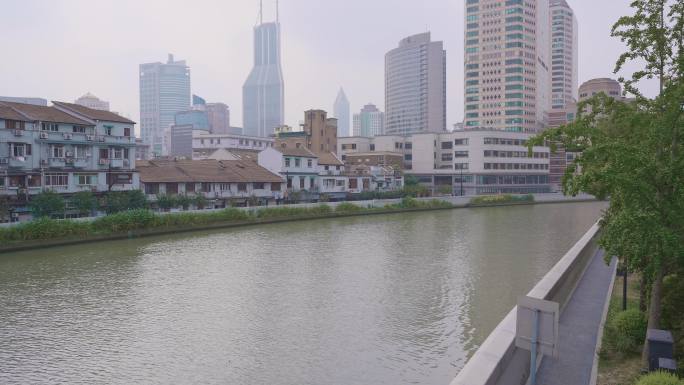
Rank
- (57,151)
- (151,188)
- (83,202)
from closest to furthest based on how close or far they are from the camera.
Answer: (83,202) → (57,151) → (151,188)

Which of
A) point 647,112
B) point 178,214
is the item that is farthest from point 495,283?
point 178,214

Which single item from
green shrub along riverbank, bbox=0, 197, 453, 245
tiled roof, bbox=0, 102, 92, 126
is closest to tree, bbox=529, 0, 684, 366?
green shrub along riverbank, bbox=0, 197, 453, 245

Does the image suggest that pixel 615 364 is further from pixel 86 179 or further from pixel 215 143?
pixel 215 143

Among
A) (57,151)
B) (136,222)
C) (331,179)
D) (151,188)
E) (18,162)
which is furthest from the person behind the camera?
(331,179)

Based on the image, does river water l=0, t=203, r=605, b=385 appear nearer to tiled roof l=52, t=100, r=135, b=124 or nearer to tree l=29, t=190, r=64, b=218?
tree l=29, t=190, r=64, b=218

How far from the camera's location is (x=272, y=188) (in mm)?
71125

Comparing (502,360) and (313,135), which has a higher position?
(313,135)

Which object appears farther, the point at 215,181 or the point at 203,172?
the point at 203,172

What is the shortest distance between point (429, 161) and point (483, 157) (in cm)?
1214

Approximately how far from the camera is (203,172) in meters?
63.9

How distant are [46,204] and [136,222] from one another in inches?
302

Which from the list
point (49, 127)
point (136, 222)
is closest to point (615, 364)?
point (136, 222)

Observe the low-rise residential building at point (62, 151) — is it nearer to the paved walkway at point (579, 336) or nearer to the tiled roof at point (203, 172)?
the tiled roof at point (203, 172)

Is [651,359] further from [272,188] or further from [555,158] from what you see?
[555,158]
